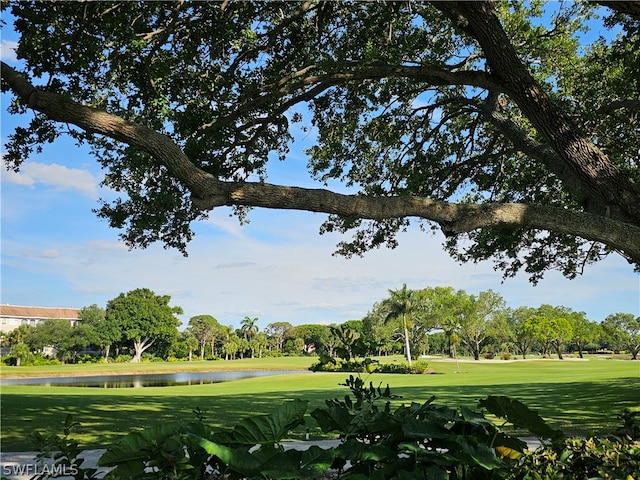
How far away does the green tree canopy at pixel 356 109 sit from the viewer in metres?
5.87

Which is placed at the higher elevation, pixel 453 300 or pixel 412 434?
pixel 453 300

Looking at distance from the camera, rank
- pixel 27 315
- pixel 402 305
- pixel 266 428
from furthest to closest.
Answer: pixel 27 315, pixel 402 305, pixel 266 428

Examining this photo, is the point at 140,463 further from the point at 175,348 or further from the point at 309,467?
the point at 175,348

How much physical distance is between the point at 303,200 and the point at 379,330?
5745cm

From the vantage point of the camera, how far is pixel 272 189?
5.39 m

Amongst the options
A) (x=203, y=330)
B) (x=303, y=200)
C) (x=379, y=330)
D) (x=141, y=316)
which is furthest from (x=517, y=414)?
(x=203, y=330)

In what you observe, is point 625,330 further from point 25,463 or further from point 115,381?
point 25,463

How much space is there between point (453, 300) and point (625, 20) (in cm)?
5422

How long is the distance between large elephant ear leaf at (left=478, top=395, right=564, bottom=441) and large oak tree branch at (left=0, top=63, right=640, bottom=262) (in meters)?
3.29

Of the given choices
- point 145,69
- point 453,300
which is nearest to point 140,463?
point 145,69

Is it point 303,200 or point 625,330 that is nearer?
point 303,200

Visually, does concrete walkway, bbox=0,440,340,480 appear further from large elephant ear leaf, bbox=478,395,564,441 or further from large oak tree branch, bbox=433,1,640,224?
large oak tree branch, bbox=433,1,640,224

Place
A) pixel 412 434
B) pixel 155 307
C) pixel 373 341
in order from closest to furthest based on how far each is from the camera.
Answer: pixel 412 434 → pixel 373 341 → pixel 155 307

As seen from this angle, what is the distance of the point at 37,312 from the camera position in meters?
91.1
